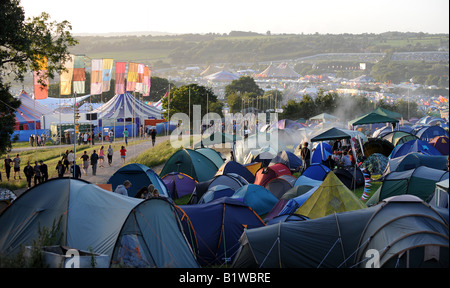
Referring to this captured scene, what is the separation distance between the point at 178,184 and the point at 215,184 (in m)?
2.91

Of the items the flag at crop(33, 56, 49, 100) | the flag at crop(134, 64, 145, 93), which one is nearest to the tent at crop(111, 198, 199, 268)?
the flag at crop(33, 56, 49, 100)

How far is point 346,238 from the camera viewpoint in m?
8.14

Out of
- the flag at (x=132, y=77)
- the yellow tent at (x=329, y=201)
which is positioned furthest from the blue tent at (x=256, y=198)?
the flag at (x=132, y=77)

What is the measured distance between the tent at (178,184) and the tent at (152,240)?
7.80m

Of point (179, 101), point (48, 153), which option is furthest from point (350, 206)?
point (179, 101)

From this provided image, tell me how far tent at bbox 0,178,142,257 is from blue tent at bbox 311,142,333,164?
13.7 m

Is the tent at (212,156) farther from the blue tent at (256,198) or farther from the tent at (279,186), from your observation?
the blue tent at (256,198)

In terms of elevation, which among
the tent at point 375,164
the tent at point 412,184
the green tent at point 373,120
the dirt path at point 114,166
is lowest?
the dirt path at point 114,166

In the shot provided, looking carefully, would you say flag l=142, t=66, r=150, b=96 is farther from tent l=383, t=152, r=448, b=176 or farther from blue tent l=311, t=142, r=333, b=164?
tent l=383, t=152, r=448, b=176

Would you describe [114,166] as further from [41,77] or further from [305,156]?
[305,156]

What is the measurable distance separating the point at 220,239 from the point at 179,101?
3293 centimetres

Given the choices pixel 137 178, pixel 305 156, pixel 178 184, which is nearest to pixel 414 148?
pixel 305 156

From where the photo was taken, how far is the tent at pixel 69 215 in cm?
866
